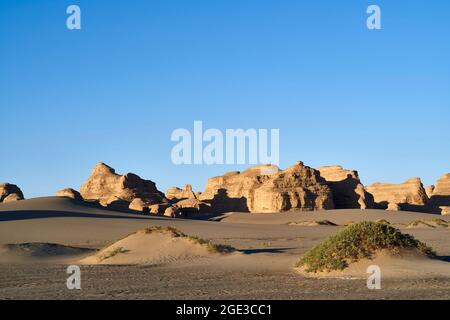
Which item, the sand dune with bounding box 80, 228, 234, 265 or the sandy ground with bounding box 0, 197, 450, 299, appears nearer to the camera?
the sandy ground with bounding box 0, 197, 450, 299

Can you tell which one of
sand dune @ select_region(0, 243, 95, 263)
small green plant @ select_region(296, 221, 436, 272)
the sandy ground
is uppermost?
small green plant @ select_region(296, 221, 436, 272)

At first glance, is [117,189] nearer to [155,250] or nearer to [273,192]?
[273,192]

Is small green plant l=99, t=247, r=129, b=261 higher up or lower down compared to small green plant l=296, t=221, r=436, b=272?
lower down

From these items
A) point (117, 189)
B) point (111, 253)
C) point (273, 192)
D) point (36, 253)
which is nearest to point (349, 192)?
point (273, 192)


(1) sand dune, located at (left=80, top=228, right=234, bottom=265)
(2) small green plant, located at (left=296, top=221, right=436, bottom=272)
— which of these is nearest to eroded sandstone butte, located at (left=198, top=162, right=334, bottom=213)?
(1) sand dune, located at (left=80, top=228, right=234, bottom=265)

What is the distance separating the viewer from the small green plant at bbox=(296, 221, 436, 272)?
14328 mm

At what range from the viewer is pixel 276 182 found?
65.1 meters

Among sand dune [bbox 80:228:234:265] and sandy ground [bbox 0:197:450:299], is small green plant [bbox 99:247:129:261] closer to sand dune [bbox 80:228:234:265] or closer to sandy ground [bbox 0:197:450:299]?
sand dune [bbox 80:228:234:265]

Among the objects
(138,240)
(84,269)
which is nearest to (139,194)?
(138,240)

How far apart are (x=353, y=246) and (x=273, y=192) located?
49557 mm

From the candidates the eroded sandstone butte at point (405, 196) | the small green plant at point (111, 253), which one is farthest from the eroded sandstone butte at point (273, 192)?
the small green plant at point (111, 253)

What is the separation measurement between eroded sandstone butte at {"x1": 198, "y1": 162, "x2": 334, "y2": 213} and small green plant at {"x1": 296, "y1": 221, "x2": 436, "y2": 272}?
156ft

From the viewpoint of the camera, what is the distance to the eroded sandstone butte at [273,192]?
64.1 meters
